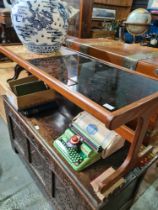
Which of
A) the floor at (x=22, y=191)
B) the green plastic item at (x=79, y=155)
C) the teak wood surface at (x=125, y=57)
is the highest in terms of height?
the teak wood surface at (x=125, y=57)

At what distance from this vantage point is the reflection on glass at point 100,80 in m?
0.49

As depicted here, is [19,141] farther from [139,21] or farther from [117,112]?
[139,21]

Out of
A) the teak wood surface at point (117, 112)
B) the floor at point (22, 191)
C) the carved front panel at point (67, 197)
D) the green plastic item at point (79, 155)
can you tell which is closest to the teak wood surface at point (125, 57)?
the teak wood surface at point (117, 112)

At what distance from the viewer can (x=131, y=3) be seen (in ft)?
9.55

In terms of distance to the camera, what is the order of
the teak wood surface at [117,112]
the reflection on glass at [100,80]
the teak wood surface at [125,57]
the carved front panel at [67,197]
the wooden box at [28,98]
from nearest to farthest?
the teak wood surface at [117,112]
the reflection on glass at [100,80]
the carved front panel at [67,197]
the teak wood surface at [125,57]
the wooden box at [28,98]

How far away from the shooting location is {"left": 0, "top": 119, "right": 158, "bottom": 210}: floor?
3.39 feet

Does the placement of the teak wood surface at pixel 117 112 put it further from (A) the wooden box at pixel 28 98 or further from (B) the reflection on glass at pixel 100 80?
(A) the wooden box at pixel 28 98

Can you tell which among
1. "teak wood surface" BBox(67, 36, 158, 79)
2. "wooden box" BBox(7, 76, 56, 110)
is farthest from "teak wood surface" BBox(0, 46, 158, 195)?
"wooden box" BBox(7, 76, 56, 110)

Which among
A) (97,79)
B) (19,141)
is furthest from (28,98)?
(97,79)

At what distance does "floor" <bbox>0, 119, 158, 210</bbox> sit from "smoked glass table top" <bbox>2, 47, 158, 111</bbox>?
0.83 metres

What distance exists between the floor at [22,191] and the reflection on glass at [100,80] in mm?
827

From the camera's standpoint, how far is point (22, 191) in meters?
1.10

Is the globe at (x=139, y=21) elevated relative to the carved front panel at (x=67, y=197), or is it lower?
elevated

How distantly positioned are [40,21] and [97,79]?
0.33 meters
